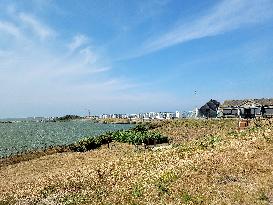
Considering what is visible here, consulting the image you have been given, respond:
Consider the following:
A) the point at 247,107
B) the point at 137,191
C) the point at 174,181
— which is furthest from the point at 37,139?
the point at 137,191

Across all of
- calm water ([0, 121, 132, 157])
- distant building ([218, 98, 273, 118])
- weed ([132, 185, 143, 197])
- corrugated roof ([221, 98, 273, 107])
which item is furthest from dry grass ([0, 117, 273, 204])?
corrugated roof ([221, 98, 273, 107])

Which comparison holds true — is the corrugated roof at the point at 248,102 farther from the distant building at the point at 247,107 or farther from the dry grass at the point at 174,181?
the dry grass at the point at 174,181

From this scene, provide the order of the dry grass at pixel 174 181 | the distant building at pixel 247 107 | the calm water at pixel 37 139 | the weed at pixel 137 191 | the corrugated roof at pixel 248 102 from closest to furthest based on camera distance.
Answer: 1. the dry grass at pixel 174 181
2. the weed at pixel 137 191
3. the calm water at pixel 37 139
4. the distant building at pixel 247 107
5. the corrugated roof at pixel 248 102

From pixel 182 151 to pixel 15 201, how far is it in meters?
12.5

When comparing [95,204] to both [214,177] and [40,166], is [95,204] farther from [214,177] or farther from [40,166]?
[40,166]

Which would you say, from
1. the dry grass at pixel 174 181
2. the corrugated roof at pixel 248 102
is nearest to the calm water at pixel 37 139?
the corrugated roof at pixel 248 102

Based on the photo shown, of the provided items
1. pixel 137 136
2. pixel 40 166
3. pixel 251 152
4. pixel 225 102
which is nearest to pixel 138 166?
pixel 251 152

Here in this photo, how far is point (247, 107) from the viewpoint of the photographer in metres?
106

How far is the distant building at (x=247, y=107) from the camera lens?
10369 cm

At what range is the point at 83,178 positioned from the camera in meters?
25.5

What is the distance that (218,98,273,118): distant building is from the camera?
104 meters

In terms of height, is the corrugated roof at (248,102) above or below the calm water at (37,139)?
above

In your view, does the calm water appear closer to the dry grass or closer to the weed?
the dry grass

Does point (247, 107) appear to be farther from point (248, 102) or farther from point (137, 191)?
point (137, 191)
